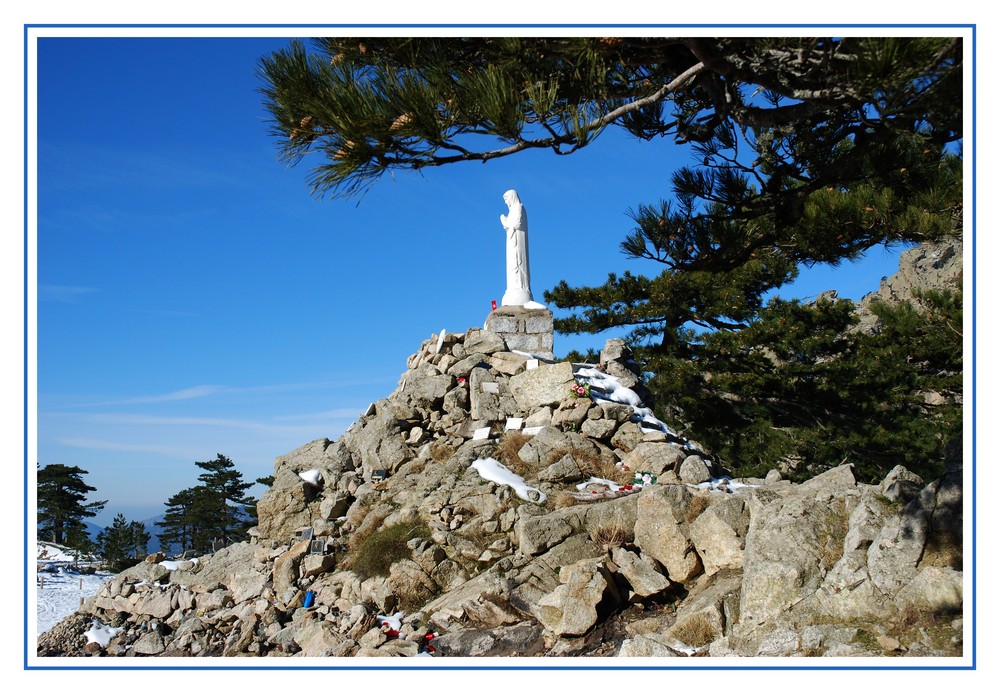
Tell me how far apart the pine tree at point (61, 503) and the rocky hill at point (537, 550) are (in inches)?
525

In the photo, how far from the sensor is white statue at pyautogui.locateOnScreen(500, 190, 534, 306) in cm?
1404

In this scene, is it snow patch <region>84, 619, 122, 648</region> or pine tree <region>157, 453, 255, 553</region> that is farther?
pine tree <region>157, 453, 255, 553</region>

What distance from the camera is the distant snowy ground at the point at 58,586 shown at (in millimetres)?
11961

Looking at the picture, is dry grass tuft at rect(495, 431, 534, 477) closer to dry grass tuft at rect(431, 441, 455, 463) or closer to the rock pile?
the rock pile

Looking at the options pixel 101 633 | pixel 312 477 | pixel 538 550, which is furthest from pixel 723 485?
pixel 101 633

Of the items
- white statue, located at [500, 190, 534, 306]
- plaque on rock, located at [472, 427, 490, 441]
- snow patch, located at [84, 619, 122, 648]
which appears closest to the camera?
snow patch, located at [84, 619, 122, 648]

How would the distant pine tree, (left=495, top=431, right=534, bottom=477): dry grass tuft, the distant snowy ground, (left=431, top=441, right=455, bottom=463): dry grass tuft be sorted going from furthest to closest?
1. the distant pine tree
2. the distant snowy ground
3. (left=431, top=441, right=455, bottom=463): dry grass tuft
4. (left=495, top=431, right=534, bottom=477): dry grass tuft

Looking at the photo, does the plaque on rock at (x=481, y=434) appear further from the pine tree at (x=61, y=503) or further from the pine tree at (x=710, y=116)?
the pine tree at (x=61, y=503)

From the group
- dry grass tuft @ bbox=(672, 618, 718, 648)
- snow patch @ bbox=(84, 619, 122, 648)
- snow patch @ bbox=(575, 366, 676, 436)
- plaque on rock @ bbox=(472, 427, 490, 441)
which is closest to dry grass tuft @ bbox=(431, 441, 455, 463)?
plaque on rock @ bbox=(472, 427, 490, 441)

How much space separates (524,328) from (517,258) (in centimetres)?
135

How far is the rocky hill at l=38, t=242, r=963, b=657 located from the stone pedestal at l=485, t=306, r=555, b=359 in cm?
52

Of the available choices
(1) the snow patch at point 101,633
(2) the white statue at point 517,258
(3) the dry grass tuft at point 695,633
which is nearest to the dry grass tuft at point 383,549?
(1) the snow patch at point 101,633
